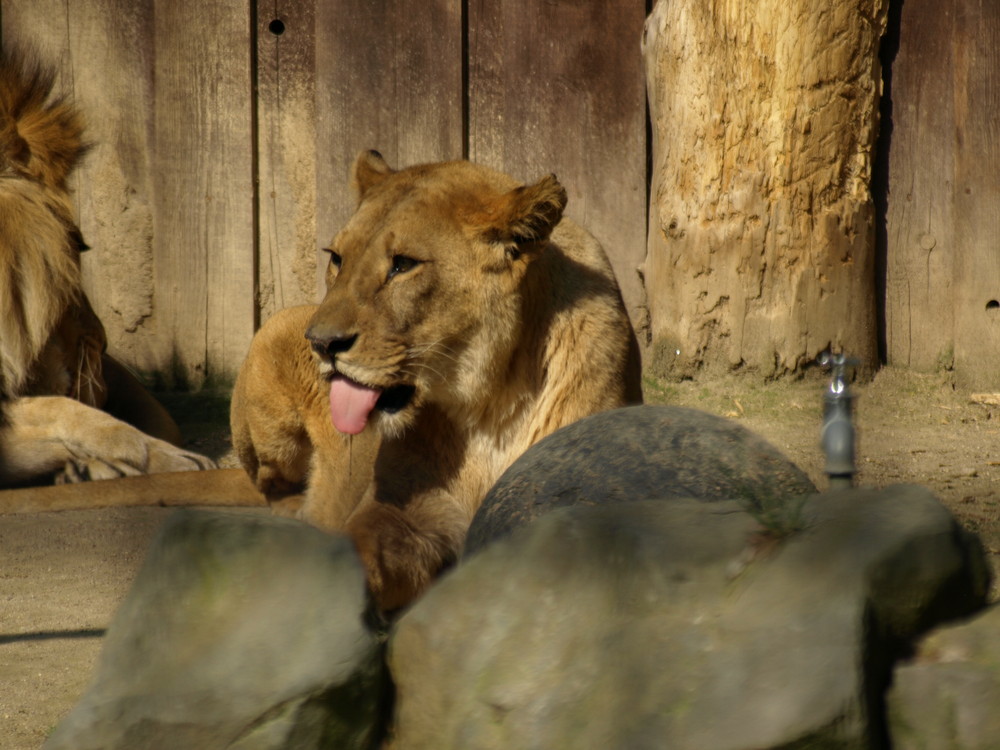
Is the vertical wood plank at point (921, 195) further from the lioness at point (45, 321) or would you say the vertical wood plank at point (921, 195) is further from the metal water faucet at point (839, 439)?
the metal water faucet at point (839, 439)

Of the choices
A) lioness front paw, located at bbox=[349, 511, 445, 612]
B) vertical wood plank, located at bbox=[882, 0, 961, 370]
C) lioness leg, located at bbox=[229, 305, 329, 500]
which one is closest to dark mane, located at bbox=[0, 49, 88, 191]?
lioness leg, located at bbox=[229, 305, 329, 500]

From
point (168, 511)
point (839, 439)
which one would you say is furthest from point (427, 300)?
point (168, 511)

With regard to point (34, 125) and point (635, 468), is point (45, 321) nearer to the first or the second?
point (34, 125)

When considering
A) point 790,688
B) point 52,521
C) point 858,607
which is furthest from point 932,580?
point 52,521

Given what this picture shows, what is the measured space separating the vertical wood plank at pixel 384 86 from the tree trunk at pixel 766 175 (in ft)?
3.01

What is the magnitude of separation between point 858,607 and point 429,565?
1.46 meters

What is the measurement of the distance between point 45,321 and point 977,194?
383 centimetres

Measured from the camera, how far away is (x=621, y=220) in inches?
222

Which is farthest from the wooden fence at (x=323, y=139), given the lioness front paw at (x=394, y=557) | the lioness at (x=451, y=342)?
the lioness front paw at (x=394, y=557)

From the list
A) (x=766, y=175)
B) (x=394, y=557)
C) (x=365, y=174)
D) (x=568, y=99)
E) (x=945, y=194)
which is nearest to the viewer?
(x=394, y=557)

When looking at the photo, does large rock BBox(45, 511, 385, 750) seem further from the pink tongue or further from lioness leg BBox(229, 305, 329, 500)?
lioness leg BBox(229, 305, 329, 500)

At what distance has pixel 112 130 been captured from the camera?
568cm

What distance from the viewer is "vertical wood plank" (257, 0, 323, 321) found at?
220 inches

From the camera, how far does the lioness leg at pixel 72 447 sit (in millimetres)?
4652
